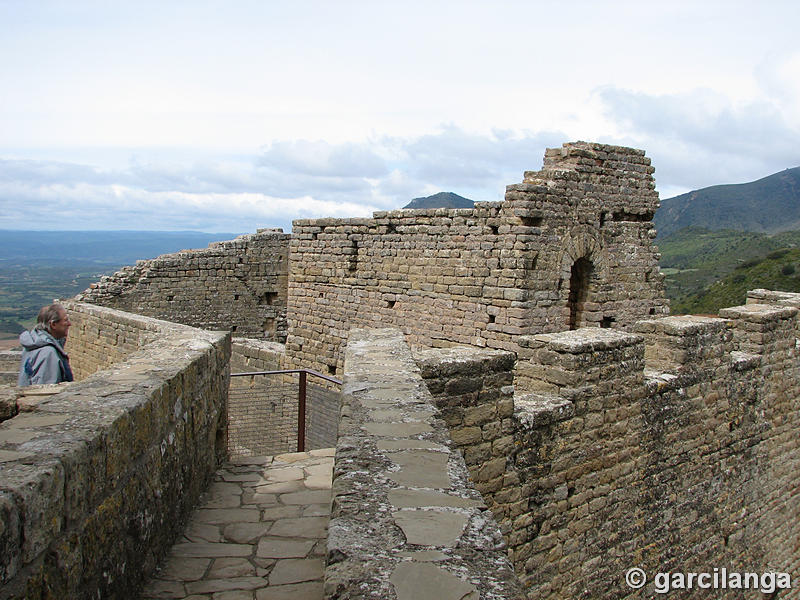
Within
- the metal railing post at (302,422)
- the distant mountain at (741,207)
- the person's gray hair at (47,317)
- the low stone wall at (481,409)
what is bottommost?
the metal railing post at (302,422)

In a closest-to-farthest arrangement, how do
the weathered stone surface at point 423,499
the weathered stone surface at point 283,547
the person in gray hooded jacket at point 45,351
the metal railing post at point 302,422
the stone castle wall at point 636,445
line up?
the weathered stone surface at point 423,499 → the weathered stone surface at point 283,547 → the person in gray hooded jacket at point 45,351 → the stone castle wall at point 636,445 → the metal railing post at point 302,422

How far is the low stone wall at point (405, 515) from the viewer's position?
1.87m

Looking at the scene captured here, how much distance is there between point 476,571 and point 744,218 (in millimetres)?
102627

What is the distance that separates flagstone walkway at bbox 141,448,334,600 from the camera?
3570 mm

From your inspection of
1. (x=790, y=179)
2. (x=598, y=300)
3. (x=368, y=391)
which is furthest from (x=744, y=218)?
(x=368, y=391)

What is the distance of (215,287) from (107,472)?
41.0 feet

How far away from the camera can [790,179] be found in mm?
104750

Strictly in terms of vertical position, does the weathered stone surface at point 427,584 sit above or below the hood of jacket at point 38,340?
below

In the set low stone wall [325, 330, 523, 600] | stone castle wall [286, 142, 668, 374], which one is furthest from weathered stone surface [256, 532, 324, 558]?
stone castle wall [286, 142, 668, 374]

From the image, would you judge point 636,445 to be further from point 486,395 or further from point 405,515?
point 405,515

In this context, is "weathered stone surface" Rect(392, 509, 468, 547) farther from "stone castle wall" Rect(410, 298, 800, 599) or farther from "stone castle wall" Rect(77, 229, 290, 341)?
"stone castle wall" Rect(77, 229, 290, 341)

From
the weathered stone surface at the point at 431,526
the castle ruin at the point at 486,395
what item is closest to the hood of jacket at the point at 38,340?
the castle ruin at the point at 486,395

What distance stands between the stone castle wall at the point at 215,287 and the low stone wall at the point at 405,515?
11650 millimetres

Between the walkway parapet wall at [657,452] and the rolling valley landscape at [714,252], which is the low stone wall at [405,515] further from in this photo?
the rolling valley landscape at [714,252]
